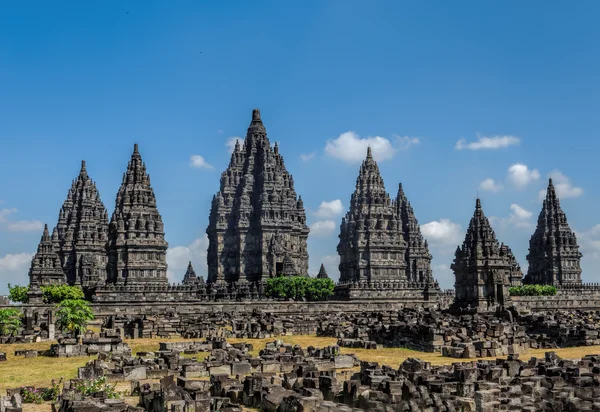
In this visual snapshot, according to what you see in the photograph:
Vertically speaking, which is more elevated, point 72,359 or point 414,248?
point 414,248

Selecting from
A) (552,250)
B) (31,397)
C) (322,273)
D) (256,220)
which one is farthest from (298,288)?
(31,397)

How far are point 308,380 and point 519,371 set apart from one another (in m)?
7.64

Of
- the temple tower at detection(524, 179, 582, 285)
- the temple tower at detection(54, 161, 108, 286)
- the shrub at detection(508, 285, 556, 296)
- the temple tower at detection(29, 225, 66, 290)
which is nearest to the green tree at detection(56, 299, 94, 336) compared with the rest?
the temple tower at detection(29, 225, 66, 290)

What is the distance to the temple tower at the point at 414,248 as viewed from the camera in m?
116

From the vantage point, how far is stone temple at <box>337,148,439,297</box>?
104m

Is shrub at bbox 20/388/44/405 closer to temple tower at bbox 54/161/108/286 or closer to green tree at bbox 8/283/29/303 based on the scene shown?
green tree at bbox 8/283/29/303

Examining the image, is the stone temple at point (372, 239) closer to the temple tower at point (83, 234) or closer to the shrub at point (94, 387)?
the temple tower at point (83, 234)

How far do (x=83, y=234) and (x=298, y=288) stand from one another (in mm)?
33120

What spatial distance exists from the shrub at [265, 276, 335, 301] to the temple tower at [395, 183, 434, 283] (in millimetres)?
25144

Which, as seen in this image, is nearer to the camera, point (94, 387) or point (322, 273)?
point (94, 387)

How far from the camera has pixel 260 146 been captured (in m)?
111

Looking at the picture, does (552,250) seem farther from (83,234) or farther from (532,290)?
(83,234)

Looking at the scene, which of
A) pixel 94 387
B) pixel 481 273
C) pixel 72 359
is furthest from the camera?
pixel 481 273

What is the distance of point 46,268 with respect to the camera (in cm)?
8888
